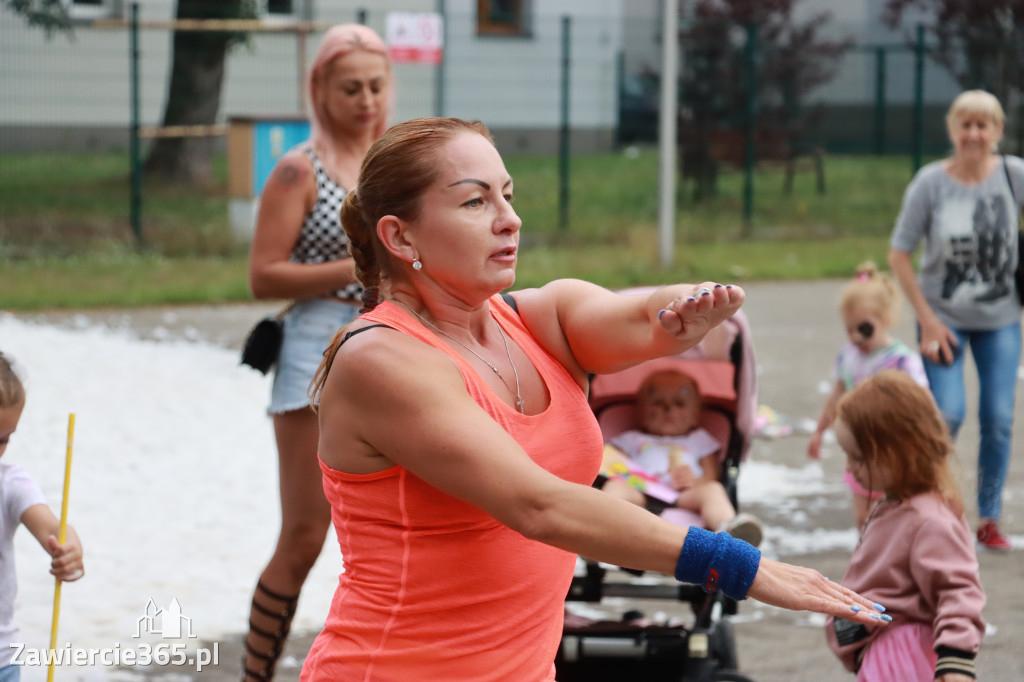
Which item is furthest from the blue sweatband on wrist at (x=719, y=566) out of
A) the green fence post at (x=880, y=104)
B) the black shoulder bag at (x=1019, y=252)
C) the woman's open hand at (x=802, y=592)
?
the green fence post at (x=880, y=104)

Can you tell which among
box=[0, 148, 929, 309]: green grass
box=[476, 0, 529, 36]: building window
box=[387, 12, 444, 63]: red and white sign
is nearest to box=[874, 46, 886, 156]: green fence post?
box=[0, 148, 929, 309]: green grass

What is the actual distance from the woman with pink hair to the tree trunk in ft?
52.2

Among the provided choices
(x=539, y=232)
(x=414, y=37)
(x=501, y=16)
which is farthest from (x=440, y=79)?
(x=501, y=16)

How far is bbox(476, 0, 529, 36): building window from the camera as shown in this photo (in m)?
26.5

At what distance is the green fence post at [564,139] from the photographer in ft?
56.7

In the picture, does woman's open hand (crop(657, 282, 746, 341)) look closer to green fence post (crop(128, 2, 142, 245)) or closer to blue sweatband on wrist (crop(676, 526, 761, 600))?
blue sweatband on wrist (crop(676, 526, 761, 600))

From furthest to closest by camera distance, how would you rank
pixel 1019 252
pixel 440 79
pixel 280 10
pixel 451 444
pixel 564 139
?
pixel 280 10 < pixel 440 79 < pixel 564 139 < pixel 1019 252 < pixel 451 444

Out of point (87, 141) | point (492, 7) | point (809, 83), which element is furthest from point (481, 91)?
point (87, 141)

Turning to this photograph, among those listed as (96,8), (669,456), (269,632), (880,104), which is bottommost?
(269,632)

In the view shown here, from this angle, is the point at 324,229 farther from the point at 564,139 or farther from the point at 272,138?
the point at 564,139

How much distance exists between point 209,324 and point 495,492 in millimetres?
9631

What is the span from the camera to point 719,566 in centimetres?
214

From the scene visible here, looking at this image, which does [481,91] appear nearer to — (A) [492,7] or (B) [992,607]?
(A) [492,7]

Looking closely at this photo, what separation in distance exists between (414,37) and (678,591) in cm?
1388
